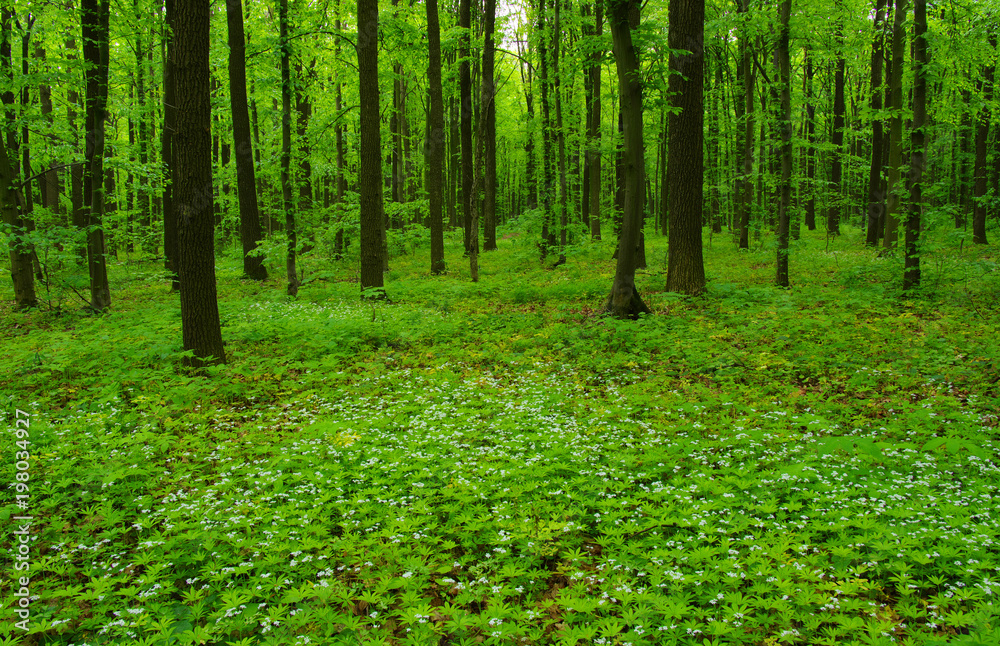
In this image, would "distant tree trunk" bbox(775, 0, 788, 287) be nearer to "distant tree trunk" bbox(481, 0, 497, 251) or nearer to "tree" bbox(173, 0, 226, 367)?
"distant tree trunk" bbox(481, 0, 497, 251)

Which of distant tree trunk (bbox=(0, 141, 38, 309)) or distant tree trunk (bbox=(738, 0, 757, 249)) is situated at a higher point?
distant tree trunk (bbox=(738, 0, 757, 249))

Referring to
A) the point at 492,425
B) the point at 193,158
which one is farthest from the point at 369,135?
the point at 492,425

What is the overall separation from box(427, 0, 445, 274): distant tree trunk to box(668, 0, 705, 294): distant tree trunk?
7545 millimetres

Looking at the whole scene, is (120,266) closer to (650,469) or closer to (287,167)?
(287,167)

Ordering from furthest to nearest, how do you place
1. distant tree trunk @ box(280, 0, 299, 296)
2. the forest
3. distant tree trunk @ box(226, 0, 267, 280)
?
distant tree trunk @ box(226, 0, 267, 280) < distant tree trunk @ box(280, 0, 299, 296) < the forest

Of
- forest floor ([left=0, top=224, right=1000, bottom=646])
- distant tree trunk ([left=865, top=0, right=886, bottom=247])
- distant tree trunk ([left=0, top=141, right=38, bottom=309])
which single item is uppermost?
distant tree trunk ([left=865, top=0, right=886, bottom=247])

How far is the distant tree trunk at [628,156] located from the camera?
29.6 ft

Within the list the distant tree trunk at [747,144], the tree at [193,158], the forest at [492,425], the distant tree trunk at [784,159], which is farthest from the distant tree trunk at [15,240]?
the distant tree trunk at [747,144]

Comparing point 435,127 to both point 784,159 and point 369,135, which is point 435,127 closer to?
point 369,135

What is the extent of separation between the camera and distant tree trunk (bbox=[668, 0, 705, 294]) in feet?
34.6

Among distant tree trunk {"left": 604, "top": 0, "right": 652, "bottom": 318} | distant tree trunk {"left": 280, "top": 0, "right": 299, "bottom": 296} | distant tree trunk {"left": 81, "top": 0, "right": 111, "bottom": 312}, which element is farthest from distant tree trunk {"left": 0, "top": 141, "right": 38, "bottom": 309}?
distant tree trunk {"left": 604, "top": 0, "right": 652, "bottom": 318}

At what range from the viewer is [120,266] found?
2144 cm

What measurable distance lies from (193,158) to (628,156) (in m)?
7.20

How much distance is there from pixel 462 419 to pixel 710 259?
15.1 meters
